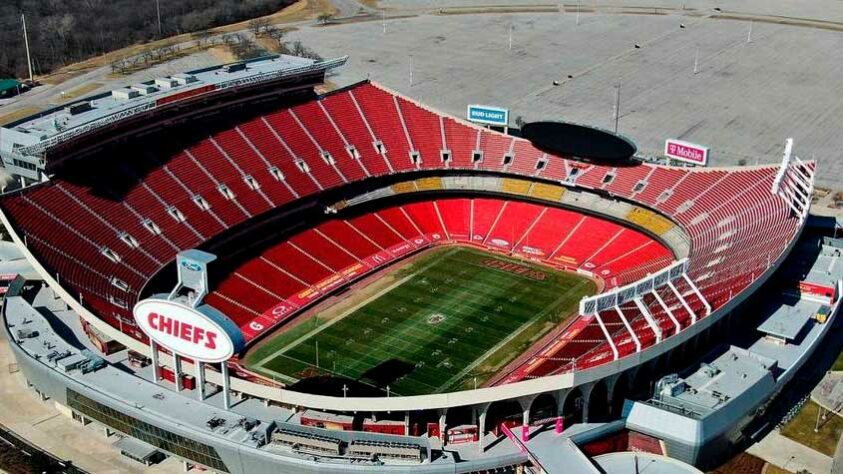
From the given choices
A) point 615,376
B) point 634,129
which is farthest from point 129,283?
point 634,129

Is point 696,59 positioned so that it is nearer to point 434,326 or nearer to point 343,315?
point 434,326

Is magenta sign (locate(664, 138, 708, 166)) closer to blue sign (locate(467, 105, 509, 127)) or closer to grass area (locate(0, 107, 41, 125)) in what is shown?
blue sign (locate(467, 105, 509, 127))

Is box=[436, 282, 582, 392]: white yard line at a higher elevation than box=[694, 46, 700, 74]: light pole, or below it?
below

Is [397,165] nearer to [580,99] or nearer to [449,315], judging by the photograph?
[449,315]

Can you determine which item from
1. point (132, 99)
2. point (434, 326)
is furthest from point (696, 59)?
point (132, 99)

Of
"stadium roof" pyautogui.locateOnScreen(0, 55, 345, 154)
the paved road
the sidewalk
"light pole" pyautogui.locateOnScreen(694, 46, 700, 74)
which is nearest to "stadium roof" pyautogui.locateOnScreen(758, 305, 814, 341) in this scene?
the sidewalk
